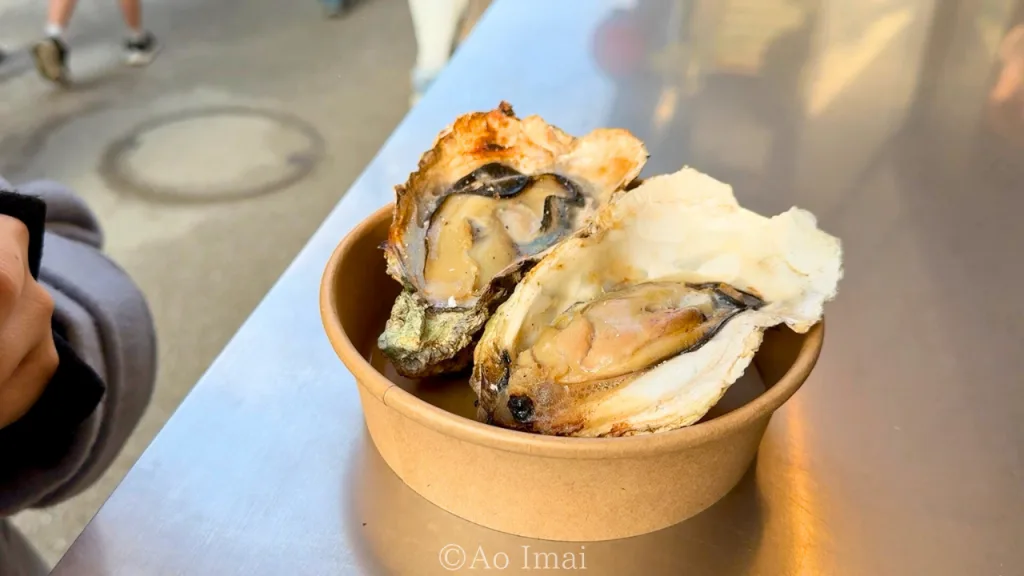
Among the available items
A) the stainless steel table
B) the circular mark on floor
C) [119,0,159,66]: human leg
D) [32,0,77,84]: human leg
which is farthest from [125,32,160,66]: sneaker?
the stainless steel table

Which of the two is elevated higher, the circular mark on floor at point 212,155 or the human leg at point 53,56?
the human leg at point 53,56

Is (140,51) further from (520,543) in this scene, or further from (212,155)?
(520,543)

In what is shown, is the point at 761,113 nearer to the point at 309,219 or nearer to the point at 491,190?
the point at 491,190

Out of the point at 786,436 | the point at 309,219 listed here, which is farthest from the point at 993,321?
the point at 309,219

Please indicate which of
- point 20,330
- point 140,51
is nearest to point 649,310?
point 20,330

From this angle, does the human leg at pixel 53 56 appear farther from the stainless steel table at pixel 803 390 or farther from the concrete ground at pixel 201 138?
the stainless steel table at pixel 803 390

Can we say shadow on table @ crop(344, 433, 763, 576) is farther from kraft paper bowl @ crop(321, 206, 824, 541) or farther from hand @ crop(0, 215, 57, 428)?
hand @ crop(0, 215, 57, 428)

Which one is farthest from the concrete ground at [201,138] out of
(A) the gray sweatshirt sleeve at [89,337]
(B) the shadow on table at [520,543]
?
(B) the shadow on table at [520,543]
